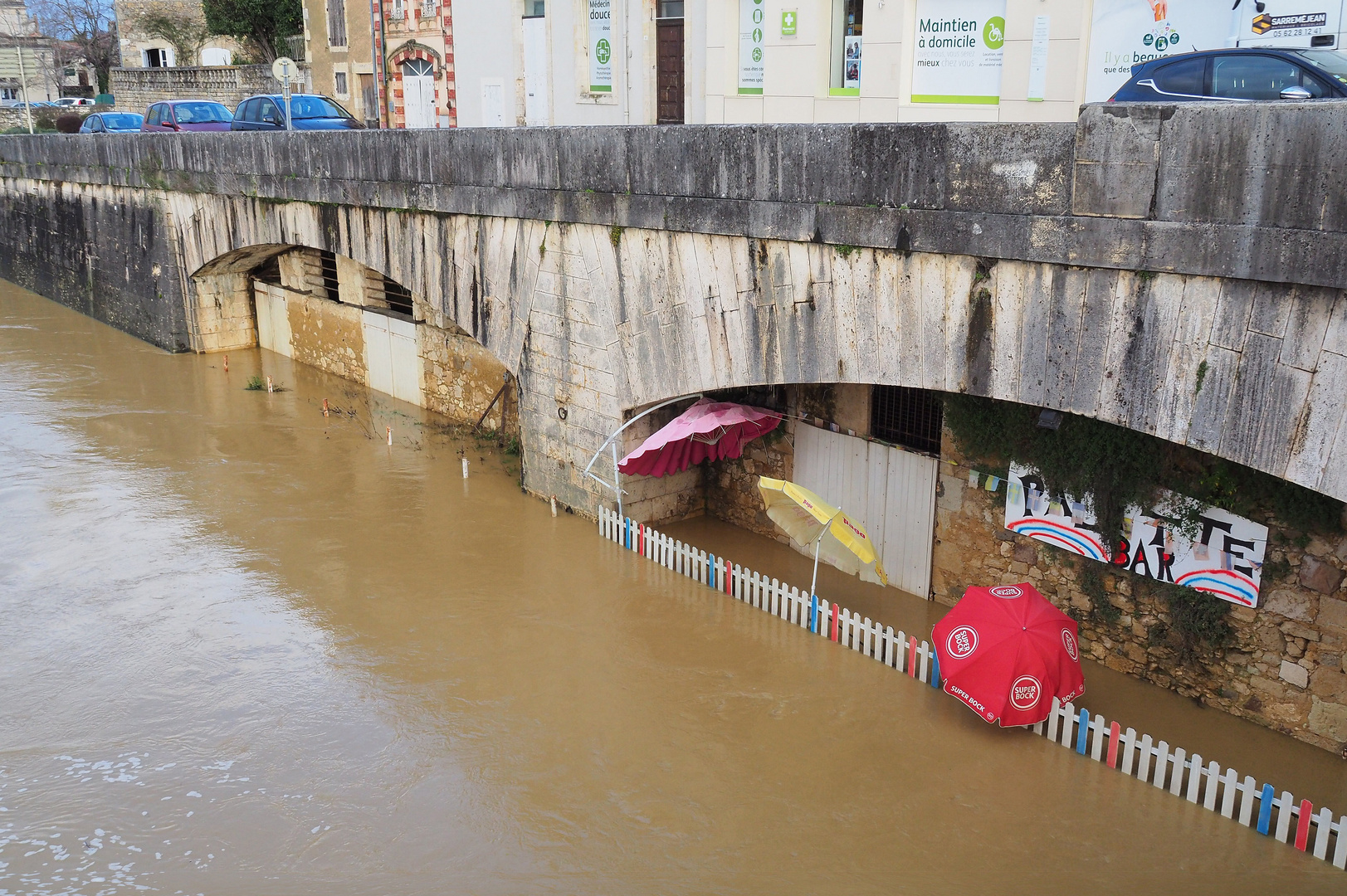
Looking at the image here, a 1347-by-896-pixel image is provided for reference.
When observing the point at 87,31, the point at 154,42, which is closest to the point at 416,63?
the point at 154,42

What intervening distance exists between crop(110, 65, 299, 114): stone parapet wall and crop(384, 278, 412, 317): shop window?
2081 cm

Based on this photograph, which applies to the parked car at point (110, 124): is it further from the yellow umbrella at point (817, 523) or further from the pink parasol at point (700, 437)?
the yellow umbrella at point (817, 523)

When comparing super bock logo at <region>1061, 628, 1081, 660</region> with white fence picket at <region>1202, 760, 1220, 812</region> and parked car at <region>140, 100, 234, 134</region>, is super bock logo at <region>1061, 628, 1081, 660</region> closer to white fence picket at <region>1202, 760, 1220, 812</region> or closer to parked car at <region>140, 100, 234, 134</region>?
white fence picket at <region>1202, 760, 1220, 812</region>

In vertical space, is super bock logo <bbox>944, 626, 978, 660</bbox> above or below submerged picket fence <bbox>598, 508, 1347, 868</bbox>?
above

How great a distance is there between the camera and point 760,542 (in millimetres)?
10781

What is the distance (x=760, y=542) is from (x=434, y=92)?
1636cm

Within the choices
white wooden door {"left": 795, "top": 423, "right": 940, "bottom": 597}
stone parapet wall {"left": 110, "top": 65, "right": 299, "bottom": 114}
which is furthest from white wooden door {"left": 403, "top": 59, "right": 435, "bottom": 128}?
white wooden door {"left": 795, "top": 423, "right": 940, "bottom": 597}

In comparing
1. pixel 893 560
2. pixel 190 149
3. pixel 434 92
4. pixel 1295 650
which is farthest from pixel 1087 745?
pixel 434 92

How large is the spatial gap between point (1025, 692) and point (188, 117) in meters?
20.0

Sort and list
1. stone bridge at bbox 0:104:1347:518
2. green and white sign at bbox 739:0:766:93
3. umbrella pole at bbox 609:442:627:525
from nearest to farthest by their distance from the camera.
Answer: stone bridge at bbox 0:104:1347:518 → umbrella pole at bbox 609:442:627:525 → green and white sign at bbox 739:0:766:93

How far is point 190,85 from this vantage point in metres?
36.2

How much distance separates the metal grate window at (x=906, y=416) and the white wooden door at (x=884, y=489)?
160 millimetres

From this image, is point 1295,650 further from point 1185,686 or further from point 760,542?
point 760,542

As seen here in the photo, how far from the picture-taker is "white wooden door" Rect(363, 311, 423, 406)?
50.6 feet
